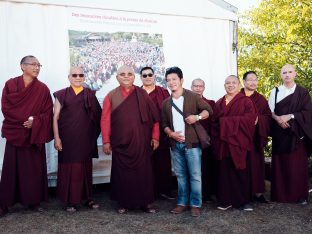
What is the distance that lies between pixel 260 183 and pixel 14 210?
10.2ft

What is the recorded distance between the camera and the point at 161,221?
4332mm

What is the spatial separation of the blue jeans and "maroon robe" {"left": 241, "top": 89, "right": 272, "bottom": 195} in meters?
0.82

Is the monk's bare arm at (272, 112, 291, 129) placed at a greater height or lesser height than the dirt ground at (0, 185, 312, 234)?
greater

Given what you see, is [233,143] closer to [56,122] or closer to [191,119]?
[191,119]

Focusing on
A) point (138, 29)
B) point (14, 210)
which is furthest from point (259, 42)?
point (14, 210)

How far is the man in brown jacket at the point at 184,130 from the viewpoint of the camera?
14.6ft

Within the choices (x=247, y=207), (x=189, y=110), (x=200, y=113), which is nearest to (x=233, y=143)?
(x=200, y=113)

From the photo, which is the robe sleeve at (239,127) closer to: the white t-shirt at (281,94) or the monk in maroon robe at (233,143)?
the monk in maroon robe at (233,143)

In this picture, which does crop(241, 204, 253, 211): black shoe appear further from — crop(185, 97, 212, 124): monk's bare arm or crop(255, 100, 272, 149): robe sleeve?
crop(185, 97, 212, 124): monk's bare arm

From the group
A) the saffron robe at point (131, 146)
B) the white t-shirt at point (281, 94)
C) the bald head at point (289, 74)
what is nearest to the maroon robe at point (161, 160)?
the saffron robe at point (131, 146)

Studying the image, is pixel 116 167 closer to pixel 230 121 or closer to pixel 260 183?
pixel 230 121

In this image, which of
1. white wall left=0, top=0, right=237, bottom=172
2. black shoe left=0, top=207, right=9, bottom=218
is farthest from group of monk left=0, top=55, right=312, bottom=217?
white wall left=0, top=0, right=237, bottom=172

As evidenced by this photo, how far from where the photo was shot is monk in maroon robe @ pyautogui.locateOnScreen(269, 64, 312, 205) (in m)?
4.84

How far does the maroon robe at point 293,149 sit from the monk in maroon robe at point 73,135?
2372 millimetres
